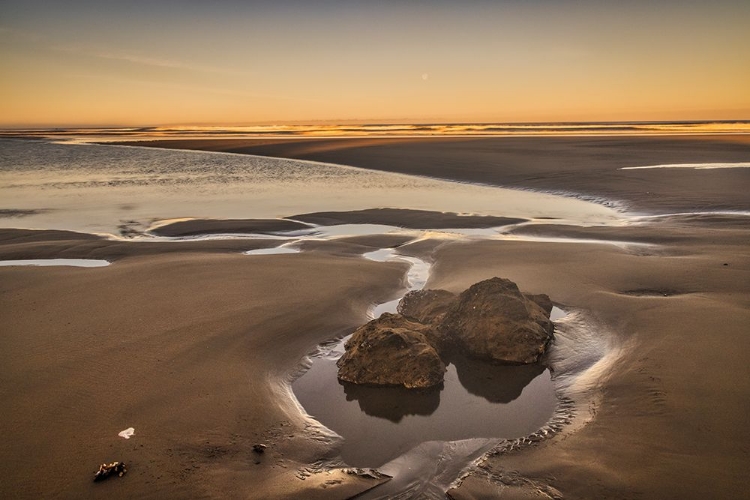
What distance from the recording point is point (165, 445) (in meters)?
4.90

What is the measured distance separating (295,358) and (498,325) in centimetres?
241

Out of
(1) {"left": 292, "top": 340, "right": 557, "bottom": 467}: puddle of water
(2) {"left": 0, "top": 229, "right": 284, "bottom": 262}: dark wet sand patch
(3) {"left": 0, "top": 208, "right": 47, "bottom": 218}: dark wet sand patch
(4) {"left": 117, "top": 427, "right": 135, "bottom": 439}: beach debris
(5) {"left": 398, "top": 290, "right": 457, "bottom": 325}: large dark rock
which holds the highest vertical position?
(5) {"left": 398, "top": 290, "right": 457, "bottom": 325}: large dark rock

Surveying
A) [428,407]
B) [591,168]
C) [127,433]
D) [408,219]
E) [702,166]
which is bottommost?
[428,407]

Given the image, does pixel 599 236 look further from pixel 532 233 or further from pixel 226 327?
pixel 226 327

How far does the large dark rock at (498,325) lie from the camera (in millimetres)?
6695

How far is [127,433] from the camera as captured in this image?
16.6 feet

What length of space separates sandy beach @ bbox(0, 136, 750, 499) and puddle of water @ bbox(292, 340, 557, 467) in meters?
0.26

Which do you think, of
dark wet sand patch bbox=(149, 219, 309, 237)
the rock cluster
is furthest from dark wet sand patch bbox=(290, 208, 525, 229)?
the rock cluster

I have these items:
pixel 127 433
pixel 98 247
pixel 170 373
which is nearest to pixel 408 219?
pixel 98 247

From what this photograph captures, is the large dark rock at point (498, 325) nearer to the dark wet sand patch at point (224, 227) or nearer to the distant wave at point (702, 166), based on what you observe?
the dark wet sand patch at point (224, 227)

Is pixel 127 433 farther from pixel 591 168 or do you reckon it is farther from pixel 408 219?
pixel 591 168

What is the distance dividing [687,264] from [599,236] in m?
3.25

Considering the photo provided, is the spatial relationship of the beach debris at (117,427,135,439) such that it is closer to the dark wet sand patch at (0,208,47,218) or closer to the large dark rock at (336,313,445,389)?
the large dark rock at (336,313,445,389)

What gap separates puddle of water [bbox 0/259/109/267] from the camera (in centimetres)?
1102
